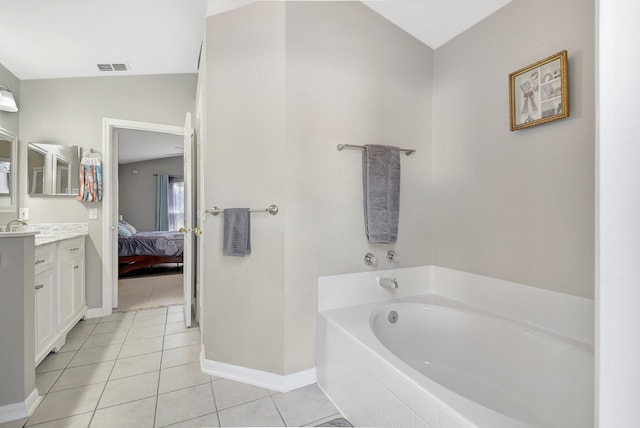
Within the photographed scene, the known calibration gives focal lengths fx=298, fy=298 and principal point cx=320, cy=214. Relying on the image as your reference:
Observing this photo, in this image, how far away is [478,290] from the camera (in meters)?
1.98

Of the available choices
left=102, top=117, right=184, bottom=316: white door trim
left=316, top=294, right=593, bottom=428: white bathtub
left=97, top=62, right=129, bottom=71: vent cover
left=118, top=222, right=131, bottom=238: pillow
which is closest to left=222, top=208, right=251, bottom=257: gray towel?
left=316, top=294, right=593, bottom=428: white bathtub

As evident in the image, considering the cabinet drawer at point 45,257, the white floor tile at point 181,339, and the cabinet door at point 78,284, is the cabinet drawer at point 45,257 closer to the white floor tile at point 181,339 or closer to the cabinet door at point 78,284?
the cabinet door at point 78,284

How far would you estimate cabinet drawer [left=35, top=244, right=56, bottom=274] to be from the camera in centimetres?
198

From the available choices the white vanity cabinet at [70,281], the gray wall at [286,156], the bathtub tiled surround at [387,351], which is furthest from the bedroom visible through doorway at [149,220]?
the bathtub tiled surround at [387,351]

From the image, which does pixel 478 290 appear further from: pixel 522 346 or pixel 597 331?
pixel 597 331

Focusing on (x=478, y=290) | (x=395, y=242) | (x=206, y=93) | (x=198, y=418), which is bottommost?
(x=198, y=418)

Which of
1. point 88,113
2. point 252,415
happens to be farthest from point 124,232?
point 252,415

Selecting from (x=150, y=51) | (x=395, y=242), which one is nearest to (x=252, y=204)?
(x=395, y=242)

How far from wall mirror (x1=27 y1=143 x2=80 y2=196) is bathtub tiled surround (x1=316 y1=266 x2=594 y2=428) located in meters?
2.72

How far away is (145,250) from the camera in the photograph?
4.86 metres

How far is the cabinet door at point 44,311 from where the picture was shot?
1.95 metres

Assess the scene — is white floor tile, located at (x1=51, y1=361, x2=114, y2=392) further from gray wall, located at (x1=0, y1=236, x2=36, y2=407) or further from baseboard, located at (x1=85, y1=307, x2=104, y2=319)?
baseboard, located at (x1=85, y1=307, x2=104, y2=319)

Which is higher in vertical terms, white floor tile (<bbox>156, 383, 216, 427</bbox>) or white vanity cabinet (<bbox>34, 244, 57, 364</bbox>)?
white vanity cabinet (<bbox>34, 244, 57, 364</bbox>)

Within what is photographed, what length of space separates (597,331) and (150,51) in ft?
Answer: 11.4
